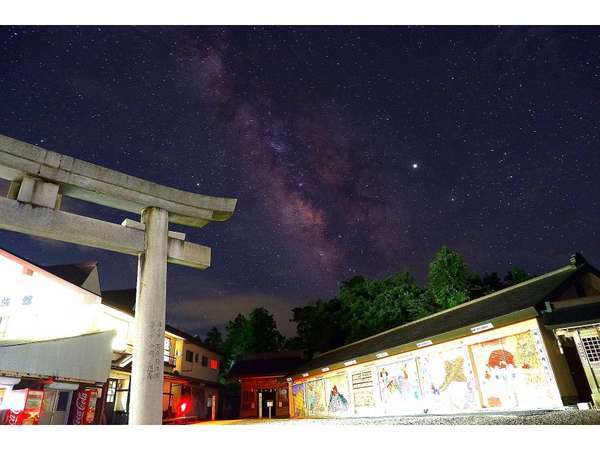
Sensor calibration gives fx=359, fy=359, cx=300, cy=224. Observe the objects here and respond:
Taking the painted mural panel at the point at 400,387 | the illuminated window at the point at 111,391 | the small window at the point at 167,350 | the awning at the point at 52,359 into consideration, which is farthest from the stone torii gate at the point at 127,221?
the small window at the point at 167,350

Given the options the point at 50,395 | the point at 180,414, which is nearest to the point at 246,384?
the point at 180,414

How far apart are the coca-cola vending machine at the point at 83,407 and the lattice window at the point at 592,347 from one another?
17.0 m

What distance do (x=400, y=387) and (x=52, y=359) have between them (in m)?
11.9

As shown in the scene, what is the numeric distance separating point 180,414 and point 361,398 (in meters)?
13.7

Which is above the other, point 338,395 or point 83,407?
point 83,407

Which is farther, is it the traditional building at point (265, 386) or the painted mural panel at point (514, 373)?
the traditional building at point (265, 386)

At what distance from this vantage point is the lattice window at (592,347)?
31.8ft

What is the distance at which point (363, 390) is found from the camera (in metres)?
16.7

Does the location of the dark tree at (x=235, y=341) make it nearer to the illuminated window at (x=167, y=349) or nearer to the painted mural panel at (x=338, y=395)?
the illuminated window at (x=167, y=349)

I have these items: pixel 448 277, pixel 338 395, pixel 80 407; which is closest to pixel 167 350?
pixel 80 407

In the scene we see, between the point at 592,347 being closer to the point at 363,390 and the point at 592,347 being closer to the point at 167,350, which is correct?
the point at 363,390

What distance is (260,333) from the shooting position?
39.4 m

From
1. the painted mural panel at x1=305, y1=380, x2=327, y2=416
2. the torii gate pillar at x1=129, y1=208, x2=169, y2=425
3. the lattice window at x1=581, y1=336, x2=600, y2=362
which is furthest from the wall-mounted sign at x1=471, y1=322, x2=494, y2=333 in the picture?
the painted mural panel at x1=305, y1=380, x2=327, y2=416
